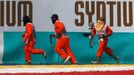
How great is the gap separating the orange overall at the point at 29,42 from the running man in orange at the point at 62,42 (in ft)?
1.87

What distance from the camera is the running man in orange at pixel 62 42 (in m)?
15.4

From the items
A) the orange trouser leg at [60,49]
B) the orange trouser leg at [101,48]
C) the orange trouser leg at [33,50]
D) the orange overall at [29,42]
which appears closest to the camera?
the orange trouser leg at [60,49]

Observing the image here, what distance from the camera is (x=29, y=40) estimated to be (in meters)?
15.7

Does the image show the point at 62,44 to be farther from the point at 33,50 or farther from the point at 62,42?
the point at 33,50

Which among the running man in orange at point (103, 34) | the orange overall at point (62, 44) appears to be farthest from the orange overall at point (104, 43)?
the orange overall at point (62, 44)

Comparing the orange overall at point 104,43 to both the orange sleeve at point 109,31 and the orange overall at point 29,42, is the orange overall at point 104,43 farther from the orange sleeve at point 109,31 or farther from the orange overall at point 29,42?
the orange overall at point 29,42

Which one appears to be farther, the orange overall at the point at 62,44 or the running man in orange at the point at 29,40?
the running man in orange at the point at 29,40

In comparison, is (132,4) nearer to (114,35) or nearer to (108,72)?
(114,35)

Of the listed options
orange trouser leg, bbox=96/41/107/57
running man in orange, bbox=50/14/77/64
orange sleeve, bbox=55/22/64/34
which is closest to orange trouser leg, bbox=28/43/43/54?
running man in orange, bbox=50/14/77/64

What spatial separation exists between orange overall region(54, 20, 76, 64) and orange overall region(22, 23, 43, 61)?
1.84 ft

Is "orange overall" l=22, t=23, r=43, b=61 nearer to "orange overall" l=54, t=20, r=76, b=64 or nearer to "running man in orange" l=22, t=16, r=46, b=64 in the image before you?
"running man in orange" l=22, t=16, r=46, b=64

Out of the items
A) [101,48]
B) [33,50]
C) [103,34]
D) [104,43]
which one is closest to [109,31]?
[103,34]

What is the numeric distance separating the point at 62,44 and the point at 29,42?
0.91 metres

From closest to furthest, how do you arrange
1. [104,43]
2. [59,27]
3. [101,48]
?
[59,27]
[101,48]
[104,43]
